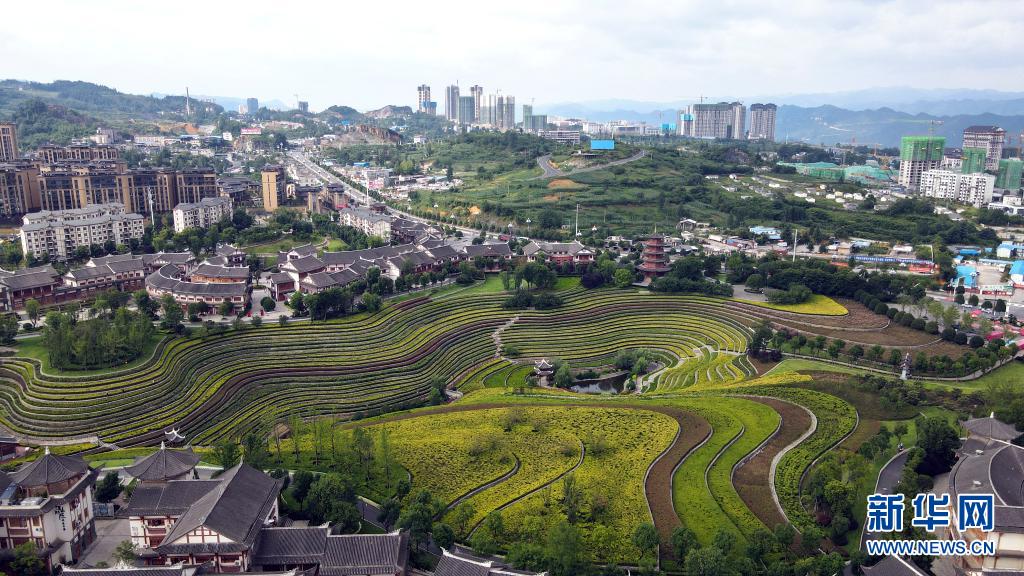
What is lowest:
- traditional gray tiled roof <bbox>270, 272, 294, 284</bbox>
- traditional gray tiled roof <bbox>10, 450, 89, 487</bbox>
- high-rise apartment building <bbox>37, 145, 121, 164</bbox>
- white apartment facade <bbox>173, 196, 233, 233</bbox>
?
traditional gray tiled roof <bbox>10, 450, 89, 487</bbox>

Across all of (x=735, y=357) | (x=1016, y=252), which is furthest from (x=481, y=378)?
(x=1016, y=252)

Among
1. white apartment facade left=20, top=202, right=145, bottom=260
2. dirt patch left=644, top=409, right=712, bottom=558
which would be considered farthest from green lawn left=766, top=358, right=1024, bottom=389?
Result: white apartment facade left=20, top=202, right=145, bottom=260

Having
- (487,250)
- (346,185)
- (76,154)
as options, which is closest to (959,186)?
(487,250)

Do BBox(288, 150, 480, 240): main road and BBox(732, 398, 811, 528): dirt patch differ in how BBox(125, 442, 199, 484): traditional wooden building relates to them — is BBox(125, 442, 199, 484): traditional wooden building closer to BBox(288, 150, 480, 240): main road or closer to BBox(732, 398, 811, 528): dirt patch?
BBox(732, 398, 811, 528): dirt patch

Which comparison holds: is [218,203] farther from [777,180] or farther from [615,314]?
[777,180]

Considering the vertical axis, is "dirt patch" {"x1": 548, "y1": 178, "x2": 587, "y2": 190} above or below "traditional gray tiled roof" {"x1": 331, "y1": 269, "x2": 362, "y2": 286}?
above

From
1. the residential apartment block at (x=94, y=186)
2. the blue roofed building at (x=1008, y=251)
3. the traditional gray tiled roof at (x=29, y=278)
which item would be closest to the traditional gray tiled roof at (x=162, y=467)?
the traditional gray tiled roof at (x=29, y=278)

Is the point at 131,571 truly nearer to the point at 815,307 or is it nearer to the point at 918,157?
the point at 815,307
